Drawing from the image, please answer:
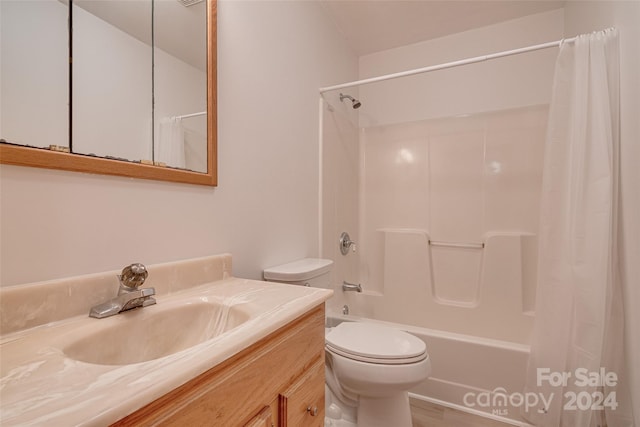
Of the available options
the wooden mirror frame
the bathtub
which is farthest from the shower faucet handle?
the wooden mirror frame

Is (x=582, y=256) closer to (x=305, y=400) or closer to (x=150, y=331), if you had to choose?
(x=305, y=400)

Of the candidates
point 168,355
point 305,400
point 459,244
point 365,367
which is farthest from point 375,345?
point 459,244

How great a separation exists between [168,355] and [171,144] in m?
0.62

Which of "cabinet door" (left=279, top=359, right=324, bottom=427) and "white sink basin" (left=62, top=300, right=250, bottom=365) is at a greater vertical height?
"white sink basin" (left=62, top=300, right=250, bottom=365)

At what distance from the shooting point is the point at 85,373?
42cm

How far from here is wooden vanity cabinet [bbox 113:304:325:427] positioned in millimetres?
431

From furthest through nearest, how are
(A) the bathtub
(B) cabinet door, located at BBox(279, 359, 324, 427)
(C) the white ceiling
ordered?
(C) the white ceiling
(A) the bathtub
(B) cabinet door, located at BBox(279, 359, 324, 427)

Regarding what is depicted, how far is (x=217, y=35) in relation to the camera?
→ 1099mm

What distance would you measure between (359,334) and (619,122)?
4.81 ft

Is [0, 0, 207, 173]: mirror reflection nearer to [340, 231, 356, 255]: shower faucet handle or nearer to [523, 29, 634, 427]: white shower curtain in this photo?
[340, 231, 356, 255]: shower faucet handle

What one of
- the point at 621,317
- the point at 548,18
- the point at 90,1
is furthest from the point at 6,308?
the point at 548,18

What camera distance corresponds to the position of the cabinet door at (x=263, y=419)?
22.8 inches

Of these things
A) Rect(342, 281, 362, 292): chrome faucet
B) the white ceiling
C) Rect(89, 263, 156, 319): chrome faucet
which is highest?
the white ceiling

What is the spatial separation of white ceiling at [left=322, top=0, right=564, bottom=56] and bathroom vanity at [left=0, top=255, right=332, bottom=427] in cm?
195
